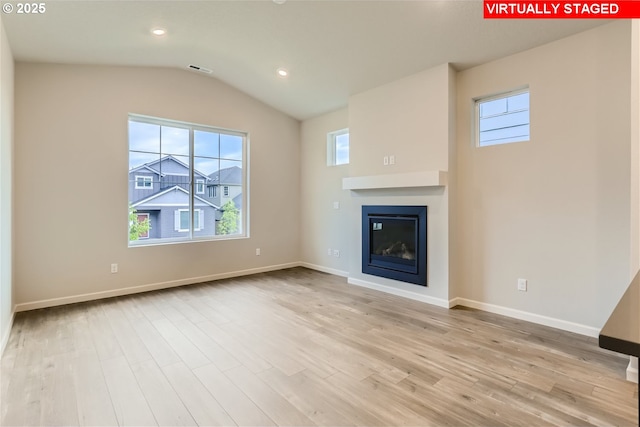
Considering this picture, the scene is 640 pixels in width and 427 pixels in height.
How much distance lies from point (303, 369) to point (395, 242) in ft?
7.53

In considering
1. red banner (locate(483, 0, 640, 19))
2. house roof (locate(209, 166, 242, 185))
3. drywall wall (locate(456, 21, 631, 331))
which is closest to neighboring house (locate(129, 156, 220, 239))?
house roof (locate(209, 166, 242, 185))

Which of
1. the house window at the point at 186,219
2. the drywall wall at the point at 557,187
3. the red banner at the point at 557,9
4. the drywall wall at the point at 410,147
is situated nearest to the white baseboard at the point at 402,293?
the drywall wall at the point at 410,147

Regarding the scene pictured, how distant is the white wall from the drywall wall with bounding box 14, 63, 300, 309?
1.40 ft

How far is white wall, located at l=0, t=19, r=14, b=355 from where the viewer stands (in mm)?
2645

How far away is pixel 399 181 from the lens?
151 inches

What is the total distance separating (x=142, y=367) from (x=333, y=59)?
11.6 ft

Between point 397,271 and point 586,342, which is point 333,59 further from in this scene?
point 586,342

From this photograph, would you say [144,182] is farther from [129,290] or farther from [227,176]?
[129,290]

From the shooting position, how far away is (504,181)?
3.34 m

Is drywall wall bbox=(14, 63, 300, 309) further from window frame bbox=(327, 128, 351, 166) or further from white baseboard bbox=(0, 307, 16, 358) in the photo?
window frame bbox=(327, 128, 351, 166)

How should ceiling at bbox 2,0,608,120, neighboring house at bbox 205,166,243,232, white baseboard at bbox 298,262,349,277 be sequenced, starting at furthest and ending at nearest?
white baseboard at bbox 298,262,349,277 → neighboring house at bbox 205,166,243,232 → ceiling at bbox 2,0,608,120

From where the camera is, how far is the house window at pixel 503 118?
3.26 meters

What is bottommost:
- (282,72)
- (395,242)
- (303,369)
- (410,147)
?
(303,369)

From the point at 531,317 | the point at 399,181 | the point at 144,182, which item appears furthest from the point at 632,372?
the point at 144,182
